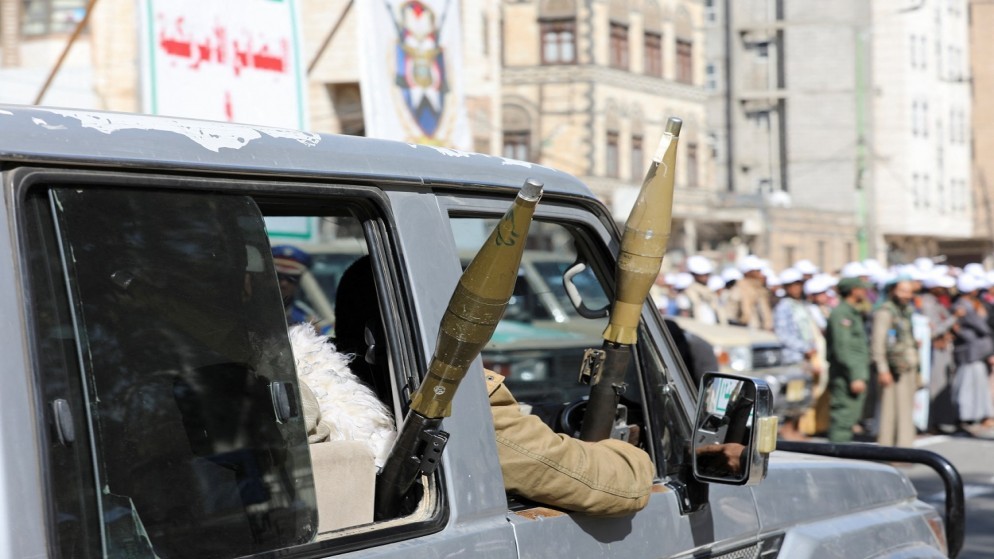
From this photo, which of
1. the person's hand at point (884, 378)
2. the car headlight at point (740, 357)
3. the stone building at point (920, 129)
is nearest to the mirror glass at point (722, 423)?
the person's hand at point (884, 378)

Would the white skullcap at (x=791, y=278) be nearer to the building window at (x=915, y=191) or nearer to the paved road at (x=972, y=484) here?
the paved road at (x=972, y=484)

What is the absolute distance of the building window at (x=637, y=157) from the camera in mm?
44844

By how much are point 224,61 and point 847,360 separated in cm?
621

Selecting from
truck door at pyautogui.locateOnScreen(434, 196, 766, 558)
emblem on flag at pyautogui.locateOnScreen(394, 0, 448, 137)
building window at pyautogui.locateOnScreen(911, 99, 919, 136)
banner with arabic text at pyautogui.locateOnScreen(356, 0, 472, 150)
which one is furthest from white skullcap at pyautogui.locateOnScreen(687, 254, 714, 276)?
building window at pyautogui.locateOnScreen(911, 99, 919, 136)

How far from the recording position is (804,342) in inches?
585

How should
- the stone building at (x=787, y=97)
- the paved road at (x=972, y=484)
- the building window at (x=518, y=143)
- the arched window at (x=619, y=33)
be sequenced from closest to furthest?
the paved road at (x=972, y=484)
the building window at (x=518, y=143)
the arched window at (x=619, y=33)
the stone building at (x=787, y=97)

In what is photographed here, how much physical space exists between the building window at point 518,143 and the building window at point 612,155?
8.91ft

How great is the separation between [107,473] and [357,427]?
665 mm

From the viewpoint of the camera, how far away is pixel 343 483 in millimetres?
2355

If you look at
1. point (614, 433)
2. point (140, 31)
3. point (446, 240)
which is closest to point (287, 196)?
point (446, 240)

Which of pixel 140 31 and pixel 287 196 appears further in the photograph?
pixel 140 31

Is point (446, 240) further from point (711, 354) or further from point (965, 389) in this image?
point (965, 389)

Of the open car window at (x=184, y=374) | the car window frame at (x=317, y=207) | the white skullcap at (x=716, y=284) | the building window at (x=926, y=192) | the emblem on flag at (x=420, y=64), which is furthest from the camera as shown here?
the building window at (x=926, y=192)

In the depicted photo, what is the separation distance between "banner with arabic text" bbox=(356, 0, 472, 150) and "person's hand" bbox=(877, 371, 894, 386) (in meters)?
4.44
